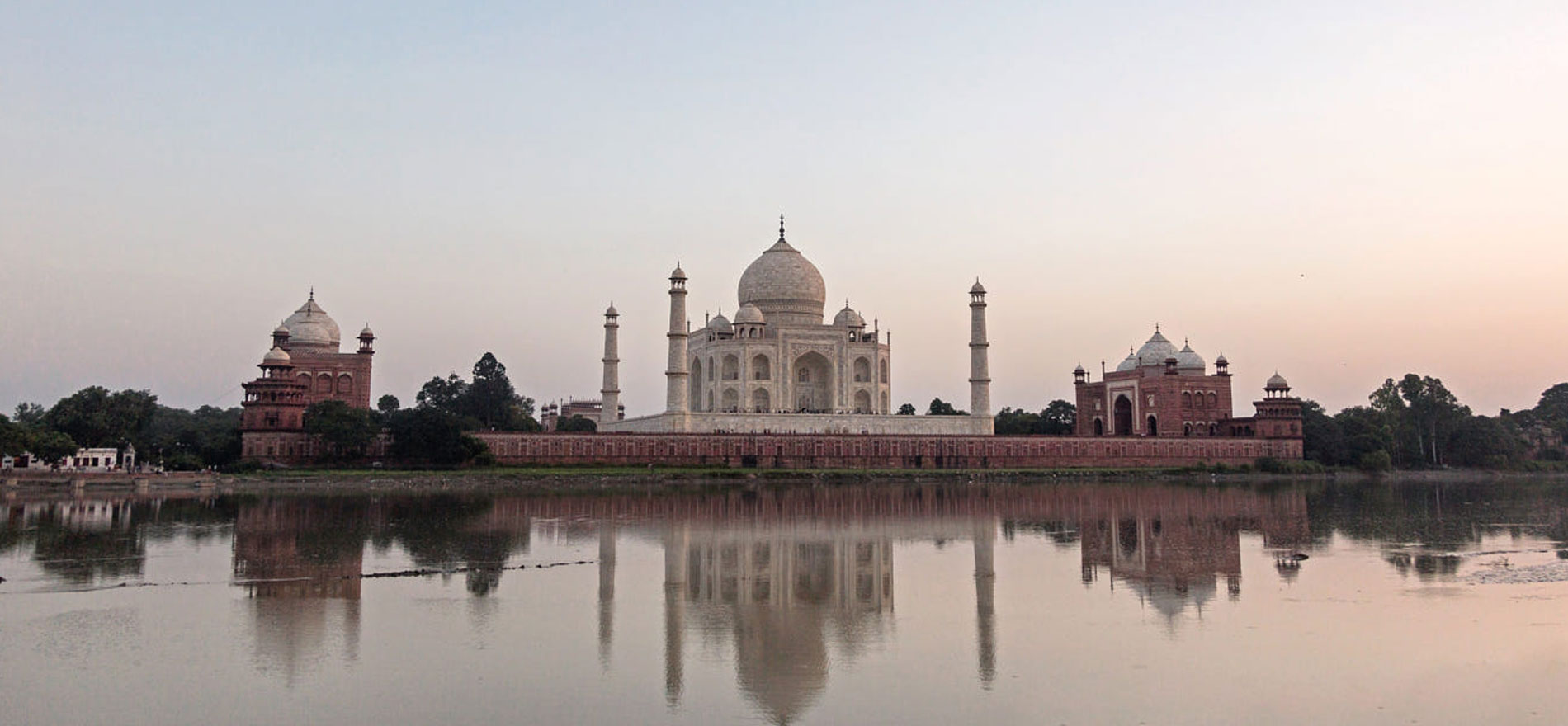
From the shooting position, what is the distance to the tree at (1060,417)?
197 ft

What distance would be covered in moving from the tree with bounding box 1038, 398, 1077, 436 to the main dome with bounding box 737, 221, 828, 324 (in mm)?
14478

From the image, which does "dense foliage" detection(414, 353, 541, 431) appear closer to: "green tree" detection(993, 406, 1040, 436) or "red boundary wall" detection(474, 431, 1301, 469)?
"red boundary wall" detection(474, 431, 1301, 469)

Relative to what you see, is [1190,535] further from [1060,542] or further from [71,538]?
[71,538]

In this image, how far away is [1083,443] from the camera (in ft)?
165

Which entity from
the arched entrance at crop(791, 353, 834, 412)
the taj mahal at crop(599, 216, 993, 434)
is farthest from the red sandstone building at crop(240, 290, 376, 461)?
the arched entrance at crop(791, 353, 834, 412)

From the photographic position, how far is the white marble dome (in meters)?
48.8

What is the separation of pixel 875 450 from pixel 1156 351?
710 inches

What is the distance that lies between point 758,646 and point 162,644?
5.25m

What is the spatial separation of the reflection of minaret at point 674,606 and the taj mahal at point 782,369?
2478 centimetres

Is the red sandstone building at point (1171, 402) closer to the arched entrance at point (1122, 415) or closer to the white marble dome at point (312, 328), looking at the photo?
the arched entrance at point (1122, 415)

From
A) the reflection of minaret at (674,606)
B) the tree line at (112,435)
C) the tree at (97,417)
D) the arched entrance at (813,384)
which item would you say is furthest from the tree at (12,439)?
the arched entrance at (813,384)

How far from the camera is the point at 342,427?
4009cm

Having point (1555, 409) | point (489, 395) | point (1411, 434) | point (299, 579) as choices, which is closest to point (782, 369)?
point (489, 395)

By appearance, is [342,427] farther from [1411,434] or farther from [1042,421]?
[1411,434]
